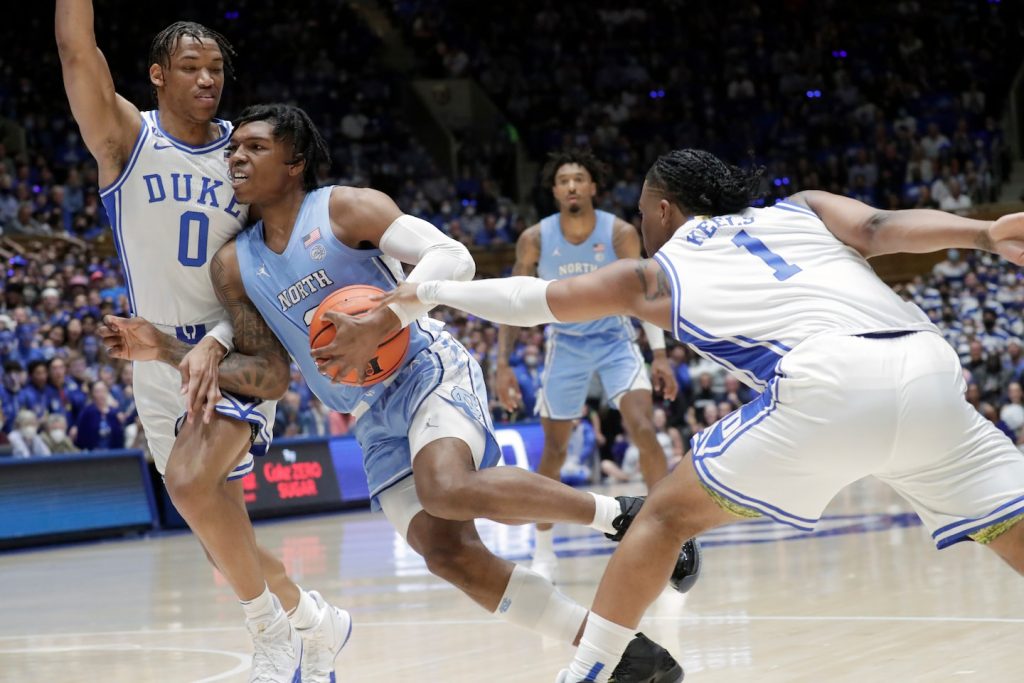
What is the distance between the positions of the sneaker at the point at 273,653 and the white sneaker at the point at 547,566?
9.14ft

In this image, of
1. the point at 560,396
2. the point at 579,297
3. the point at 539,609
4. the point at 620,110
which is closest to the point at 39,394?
the point at 560,396

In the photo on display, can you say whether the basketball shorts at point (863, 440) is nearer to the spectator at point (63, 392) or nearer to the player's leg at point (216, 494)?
the player's leg at point (216, 494)

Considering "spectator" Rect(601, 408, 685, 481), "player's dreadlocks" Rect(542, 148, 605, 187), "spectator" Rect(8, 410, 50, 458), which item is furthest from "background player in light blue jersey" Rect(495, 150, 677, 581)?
"spectator" Rect(601, 408, 685, 481)

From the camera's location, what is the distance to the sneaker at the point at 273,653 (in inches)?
180

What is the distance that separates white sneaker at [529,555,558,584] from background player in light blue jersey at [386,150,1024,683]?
11.9ft

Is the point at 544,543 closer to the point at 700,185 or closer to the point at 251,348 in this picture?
the point at 251,348

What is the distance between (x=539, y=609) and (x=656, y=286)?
4.09ft

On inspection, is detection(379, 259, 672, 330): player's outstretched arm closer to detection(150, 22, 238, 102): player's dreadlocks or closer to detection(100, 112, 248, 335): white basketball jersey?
detection(100, 112, 248, 335): white basketball jersey

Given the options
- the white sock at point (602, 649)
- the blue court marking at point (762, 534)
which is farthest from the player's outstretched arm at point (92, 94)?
the blue court marking at point (762, 534)

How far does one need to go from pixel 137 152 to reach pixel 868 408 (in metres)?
2.86

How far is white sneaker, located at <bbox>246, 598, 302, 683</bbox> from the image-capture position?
4.57 meters

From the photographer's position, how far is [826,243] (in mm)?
3736

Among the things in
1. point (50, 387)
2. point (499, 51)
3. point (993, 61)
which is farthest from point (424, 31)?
point (50, 387)

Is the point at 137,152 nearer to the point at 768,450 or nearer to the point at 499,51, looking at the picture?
the point at 768,450
